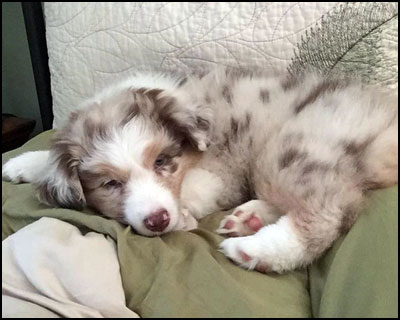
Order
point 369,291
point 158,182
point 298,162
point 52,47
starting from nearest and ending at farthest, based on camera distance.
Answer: point 369,291, point 298,162, point 158,182, point 52,47

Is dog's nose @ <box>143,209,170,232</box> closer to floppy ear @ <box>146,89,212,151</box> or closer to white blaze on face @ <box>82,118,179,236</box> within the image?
white blaze on face @ <box>82,118,179,236</box>

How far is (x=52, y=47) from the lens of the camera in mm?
2406

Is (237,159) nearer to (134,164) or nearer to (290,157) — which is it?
(290,157)

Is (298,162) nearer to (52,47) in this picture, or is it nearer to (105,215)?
(105,215)

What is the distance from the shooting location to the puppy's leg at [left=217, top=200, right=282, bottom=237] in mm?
1641

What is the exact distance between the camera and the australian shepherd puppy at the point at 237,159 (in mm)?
1530

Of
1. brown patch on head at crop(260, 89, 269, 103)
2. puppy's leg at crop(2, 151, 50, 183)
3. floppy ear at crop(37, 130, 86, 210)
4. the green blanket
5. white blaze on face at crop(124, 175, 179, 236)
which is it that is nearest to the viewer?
the green blanket

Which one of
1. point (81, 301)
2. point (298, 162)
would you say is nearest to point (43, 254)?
point (81, 301)

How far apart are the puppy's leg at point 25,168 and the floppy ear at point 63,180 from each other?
0.19 metres

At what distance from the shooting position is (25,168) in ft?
6.48

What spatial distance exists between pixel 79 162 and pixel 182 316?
2.16 ft

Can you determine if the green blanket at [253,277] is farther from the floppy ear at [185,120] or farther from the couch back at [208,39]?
the couch back at [208,39]

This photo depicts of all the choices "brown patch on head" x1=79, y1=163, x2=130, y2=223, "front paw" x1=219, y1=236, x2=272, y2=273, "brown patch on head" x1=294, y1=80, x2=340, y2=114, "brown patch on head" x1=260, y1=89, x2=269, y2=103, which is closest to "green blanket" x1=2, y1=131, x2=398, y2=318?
"front paw" x1=219, y1=236, x2=272, y2=273

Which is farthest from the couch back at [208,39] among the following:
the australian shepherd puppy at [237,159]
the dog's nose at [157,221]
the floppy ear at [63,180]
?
the dog's nose at [157,221]
